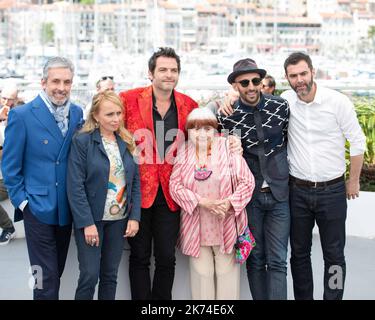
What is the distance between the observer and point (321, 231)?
3574 mm

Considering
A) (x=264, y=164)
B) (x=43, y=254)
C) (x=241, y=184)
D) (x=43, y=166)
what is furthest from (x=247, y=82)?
Answer: (x=43, y=254)

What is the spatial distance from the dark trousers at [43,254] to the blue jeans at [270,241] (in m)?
0.99

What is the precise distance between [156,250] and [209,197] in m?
0.39

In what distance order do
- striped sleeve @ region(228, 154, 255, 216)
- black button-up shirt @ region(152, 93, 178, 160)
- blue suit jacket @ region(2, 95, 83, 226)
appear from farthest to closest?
black button-up shirt @ region(152, 93, 178, 160), striped sleeve @ region(228, 154, 255, 216), blue suit jacket @ region(2, 95, 83, 226)

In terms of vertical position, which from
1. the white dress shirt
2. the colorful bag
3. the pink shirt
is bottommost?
the colorful bag

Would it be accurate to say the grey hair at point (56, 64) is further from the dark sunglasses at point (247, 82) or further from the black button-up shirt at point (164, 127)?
the dark sunglasses at point (247, 82)

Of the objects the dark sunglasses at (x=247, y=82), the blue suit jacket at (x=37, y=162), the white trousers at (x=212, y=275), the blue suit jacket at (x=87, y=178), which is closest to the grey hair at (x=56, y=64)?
the blue suit jacket at (x=37, y=162)

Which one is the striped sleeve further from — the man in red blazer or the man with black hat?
the man in red blazer

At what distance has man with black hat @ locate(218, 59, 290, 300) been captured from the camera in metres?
3.43

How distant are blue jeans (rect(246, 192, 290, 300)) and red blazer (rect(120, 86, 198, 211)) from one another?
0.42 m

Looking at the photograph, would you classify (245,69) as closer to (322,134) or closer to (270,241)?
(322,134)

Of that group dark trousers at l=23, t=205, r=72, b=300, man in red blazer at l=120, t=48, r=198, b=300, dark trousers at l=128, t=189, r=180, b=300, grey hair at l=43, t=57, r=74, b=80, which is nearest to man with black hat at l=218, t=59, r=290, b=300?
man in red blazer at l=120, t=48, r=198, b=300
